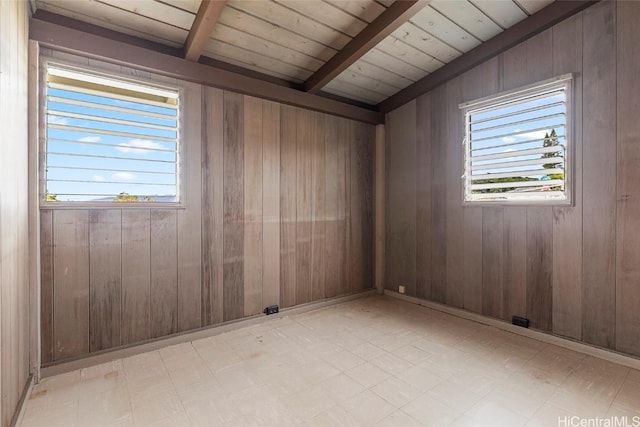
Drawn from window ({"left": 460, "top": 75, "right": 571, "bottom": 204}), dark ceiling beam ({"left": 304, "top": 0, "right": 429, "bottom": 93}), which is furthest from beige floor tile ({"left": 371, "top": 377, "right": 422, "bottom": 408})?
dark ceiling beam ({"left": 304, "top": 0, "right": 429, "bottom": 93})

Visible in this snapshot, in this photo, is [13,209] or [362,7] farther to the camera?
[362,7]

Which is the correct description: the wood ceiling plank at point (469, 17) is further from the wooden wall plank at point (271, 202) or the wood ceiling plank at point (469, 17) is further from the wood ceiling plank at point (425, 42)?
the wooden wall plank at point (271, 202)

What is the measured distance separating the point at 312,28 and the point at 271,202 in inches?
62.9

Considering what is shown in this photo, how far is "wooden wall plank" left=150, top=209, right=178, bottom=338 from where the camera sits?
250 centimetres

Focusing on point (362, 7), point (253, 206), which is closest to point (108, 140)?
point (253, 206)

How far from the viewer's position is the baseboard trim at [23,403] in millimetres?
1613

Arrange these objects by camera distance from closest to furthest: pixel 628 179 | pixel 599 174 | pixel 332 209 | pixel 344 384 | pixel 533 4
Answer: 1. pixel 344 384
2. pixel 628 179
3. pixel 599 174
4. pixel 533 4
5. pixel 332 209

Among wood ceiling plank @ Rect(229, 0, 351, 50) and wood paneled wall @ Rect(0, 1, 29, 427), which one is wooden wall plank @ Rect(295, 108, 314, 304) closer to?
wood ceiling plank @ Rect(229, 0, 351, 50)

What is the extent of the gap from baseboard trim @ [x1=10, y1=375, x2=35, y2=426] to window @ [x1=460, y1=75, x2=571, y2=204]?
3695mm

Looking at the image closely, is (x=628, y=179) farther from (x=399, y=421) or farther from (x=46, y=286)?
(x=46, y=286)

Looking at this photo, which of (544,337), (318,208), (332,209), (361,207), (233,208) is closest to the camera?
(544,337)

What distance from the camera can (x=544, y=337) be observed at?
2615 mm

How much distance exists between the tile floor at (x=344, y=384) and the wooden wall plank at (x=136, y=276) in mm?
222

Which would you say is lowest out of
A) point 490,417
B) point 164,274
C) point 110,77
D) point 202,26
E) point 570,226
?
point 490,417
